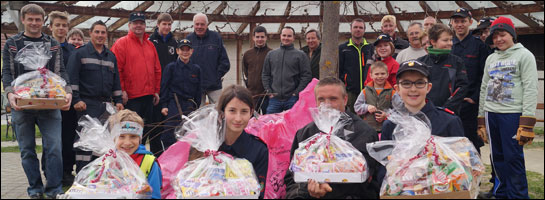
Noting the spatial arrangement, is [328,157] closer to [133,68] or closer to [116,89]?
[116,89]

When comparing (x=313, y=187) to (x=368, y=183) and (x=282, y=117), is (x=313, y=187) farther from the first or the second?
(x=282, y=117)

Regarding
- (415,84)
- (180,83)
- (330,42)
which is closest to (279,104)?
(180,83)

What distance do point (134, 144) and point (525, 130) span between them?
3.29m

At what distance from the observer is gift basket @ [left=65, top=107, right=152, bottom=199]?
99.4 inches

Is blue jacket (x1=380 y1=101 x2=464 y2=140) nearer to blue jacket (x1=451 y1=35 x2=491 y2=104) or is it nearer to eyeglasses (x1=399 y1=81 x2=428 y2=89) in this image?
eyeglasses (x1=399 y1=81 x2=428 y2=89)

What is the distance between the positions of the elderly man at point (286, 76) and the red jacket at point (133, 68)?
1.51 meters

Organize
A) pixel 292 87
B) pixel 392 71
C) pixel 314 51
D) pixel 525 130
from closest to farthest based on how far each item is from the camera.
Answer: pixel 525 130 → pixel 392 71 → pixel 292 87 → pixel 314 51

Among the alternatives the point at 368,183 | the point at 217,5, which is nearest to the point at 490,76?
the point at 368,183

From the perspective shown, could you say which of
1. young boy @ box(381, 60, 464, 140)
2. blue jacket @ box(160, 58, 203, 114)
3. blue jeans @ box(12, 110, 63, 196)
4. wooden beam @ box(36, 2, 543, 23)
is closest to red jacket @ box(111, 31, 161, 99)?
blue jacket @ box(160, 58, 203, 114)

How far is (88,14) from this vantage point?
10.0 metres

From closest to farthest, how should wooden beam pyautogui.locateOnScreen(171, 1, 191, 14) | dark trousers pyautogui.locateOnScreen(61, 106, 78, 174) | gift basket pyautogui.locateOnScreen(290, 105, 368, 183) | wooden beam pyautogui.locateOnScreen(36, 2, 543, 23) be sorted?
gift basket pyautogui.locateOnScreen(290, 105, 368, 183) → dark trousers pyautogui.locateOnScreen(61, 106, 78, 174) → wooden beam pyautogui.locateOnScreen(36, 2, 543, 23) → wooden beam pyautogui.locateOnScreen(171, 1, 191, 14)

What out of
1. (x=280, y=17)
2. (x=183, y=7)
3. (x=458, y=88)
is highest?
(x=183, y=7)

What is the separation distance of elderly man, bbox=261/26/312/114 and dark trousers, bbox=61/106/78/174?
2.37m

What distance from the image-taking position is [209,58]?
6.43 meters
